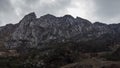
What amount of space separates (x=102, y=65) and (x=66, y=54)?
3295 cm

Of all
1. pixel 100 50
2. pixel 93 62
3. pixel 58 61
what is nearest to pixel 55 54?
pixel 58 61

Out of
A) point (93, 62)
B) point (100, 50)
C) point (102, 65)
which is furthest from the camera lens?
point (100, 50)

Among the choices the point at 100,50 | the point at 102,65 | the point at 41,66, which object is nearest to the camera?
the point at 102,65

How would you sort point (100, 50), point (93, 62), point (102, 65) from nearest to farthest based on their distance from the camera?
point (102, 65) < point (93, 62) < point (100, 50)

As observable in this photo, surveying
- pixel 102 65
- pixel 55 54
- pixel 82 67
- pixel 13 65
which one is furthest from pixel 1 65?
pixel 102 65

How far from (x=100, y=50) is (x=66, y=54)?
36.3m

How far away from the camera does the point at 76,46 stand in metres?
160

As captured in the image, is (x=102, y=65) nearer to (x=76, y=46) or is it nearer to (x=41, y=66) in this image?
(x=41, y=66)

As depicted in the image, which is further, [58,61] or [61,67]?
[58,61]

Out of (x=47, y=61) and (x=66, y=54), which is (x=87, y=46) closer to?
(x=66, y=54)

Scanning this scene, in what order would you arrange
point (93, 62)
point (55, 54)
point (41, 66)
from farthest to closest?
point (55, 54), point (41, 66), point (93, 62)

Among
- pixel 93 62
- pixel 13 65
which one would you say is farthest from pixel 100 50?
pixel 13 65

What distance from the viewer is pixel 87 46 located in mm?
164625

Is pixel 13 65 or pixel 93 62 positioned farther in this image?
pixel 13 65
